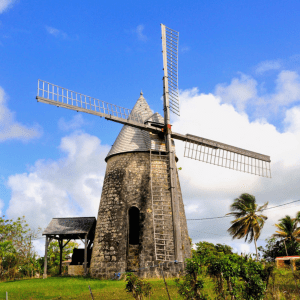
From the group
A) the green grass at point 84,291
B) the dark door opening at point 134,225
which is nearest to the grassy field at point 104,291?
the green grass at point 84,291

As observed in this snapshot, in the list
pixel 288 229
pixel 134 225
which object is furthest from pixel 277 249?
pixel 134 225

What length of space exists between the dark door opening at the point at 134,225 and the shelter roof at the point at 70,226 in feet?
11.7

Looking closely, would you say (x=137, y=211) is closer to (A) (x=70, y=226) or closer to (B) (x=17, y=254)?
(A) (x=70, y=226)

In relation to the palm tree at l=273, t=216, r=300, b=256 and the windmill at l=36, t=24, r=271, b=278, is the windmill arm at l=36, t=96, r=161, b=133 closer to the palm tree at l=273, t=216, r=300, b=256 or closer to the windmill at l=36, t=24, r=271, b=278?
the windmill at l=36, t=24, r=271, b=278

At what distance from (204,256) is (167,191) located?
7.24 metres

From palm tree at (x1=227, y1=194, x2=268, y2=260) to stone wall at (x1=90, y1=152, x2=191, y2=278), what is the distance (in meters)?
15.3

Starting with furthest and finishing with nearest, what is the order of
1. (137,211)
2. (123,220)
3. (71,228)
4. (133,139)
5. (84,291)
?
(71,228) < (133,139) < (137,211) < (123,220) < (84,291)

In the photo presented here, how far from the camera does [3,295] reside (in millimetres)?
13664

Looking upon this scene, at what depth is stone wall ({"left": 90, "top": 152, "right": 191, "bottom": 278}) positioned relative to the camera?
1605 centimetres

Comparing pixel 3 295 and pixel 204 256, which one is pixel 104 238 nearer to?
pixel 3 295

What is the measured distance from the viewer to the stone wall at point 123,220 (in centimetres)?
1605

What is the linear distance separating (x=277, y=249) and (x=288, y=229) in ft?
7.22

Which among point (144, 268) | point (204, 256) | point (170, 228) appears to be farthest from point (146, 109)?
point (204, 256)

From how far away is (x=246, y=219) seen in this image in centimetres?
3145
